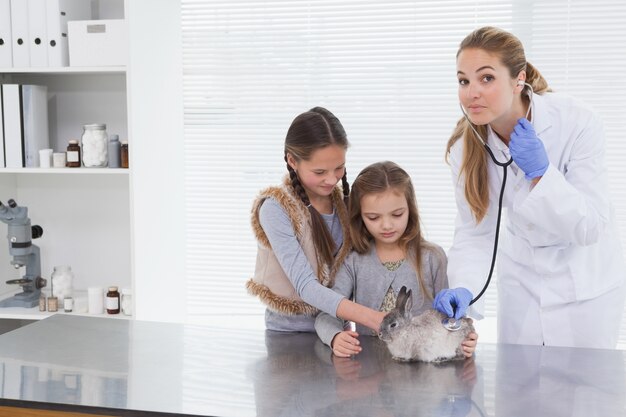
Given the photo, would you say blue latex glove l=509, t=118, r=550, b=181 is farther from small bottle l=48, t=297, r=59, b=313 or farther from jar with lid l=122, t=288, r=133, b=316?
small bottle l=48, t=297, r=59, b=313

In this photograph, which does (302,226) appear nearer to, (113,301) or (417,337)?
(417,337)

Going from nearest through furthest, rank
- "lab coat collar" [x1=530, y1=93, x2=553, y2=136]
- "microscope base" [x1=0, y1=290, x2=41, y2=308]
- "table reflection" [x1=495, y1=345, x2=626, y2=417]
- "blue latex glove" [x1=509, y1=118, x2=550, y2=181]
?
"table reflection" [x1=495, y1=345, x2=626, y2=417]
"blue latex glove" [x1=509, y1=118, x2=550, y2=181]
"lab coat collar" [x1=530, y1=93, x2=553, y2=136]
"microscope base" [x1=0, y1=290, x2=41, y2=308]

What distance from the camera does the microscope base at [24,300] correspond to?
102 inches

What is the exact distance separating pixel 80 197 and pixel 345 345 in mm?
1791

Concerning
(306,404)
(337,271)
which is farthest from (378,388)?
(337,271)

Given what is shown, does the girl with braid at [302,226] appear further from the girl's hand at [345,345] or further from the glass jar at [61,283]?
the glass jar at [61,283]

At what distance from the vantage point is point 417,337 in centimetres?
134

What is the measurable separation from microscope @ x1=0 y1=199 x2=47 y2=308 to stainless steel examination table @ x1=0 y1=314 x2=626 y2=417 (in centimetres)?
113

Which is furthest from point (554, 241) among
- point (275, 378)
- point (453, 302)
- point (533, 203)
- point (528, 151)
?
point (275, 378)

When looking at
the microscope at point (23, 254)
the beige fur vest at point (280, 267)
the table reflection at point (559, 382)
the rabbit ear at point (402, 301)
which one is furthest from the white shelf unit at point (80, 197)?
the table reflection at point (559, 382)

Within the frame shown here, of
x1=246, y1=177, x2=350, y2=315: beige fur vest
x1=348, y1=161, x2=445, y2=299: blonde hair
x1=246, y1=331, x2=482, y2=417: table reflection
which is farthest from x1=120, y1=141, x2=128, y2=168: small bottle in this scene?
x1=246, y1=331, x2=482, y2=417: table reflection

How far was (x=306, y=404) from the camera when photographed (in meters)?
1.14

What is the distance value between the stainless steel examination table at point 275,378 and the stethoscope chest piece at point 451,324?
7cm

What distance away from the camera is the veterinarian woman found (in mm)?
1519
